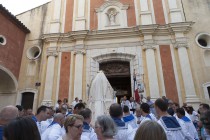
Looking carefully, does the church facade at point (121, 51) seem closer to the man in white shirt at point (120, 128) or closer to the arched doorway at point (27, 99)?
Result: the arched doorway at point (27, 99)

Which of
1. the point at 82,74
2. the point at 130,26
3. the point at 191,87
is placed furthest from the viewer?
the point at 130,26

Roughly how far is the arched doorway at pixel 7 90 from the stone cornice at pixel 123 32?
4.11 metres

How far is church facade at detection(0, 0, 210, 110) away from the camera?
41.2ft

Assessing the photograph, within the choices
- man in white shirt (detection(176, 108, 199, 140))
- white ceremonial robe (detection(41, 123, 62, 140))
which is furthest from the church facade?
white ceremonial robe (detection(41, 123, 62, 140))

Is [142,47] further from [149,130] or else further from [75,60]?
[149,130]

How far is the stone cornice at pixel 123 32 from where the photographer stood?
44.1ft

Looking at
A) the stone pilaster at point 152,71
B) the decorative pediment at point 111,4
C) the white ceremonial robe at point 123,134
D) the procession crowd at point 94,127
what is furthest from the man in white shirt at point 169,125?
the decorative pediment at point 111,4

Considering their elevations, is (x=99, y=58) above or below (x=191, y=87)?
above

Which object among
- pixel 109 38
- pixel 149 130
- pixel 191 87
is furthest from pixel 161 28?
pixel 149 130

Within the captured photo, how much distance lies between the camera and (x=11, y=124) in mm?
1702

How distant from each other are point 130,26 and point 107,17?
2.28 m

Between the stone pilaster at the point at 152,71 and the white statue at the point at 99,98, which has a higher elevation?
the stone pilaster at the point at 152,71

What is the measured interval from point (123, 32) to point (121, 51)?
A: 5.03 feet

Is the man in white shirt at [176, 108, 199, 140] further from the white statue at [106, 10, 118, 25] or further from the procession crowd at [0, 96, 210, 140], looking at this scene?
the white statue at [106, 10, 118, 25]
